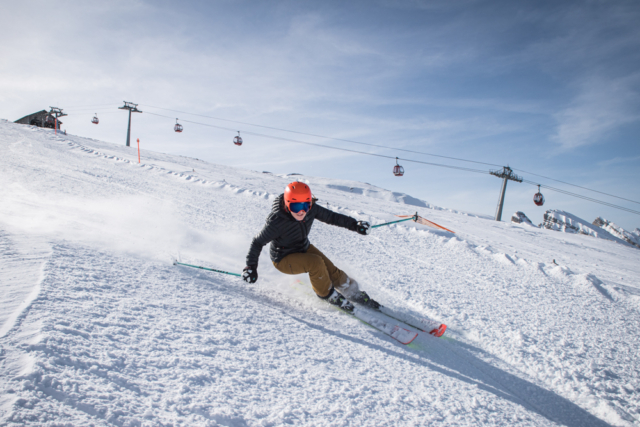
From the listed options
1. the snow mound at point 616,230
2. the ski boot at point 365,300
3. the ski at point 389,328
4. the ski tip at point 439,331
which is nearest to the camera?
the ski at point 389,328

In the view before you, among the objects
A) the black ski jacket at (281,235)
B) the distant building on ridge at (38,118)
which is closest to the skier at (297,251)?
the black ski jacket at (281,235)

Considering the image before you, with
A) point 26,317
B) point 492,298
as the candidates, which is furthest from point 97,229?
point 492,298

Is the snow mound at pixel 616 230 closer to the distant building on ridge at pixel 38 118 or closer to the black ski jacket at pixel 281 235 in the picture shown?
the black ski jacket at pixel 281 235

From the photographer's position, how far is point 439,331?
11.1 feet

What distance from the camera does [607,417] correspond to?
8.16 ft

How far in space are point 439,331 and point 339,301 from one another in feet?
3.89

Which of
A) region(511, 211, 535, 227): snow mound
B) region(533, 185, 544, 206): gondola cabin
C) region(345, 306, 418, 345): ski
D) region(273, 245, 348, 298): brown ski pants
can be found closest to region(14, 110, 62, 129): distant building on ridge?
region(273, 245, 348, 298): brown ski pants

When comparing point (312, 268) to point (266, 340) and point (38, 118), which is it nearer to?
point (266, 340)

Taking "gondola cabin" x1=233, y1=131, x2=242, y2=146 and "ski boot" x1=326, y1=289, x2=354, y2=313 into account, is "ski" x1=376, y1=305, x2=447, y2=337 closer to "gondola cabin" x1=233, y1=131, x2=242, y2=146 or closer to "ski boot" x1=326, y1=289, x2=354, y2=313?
"ski boot" x1=326, y1=289, x2=354, y2=313

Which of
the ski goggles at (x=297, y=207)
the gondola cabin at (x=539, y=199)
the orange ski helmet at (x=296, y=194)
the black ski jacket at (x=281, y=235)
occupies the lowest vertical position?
the black ski jacket at (x=281, y=235)

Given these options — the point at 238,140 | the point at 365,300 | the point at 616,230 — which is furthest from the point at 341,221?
the point at 616,230

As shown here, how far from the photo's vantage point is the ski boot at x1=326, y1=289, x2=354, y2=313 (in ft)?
11.5

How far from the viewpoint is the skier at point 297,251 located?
3.56m

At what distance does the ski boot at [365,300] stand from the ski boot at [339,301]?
381 mm
